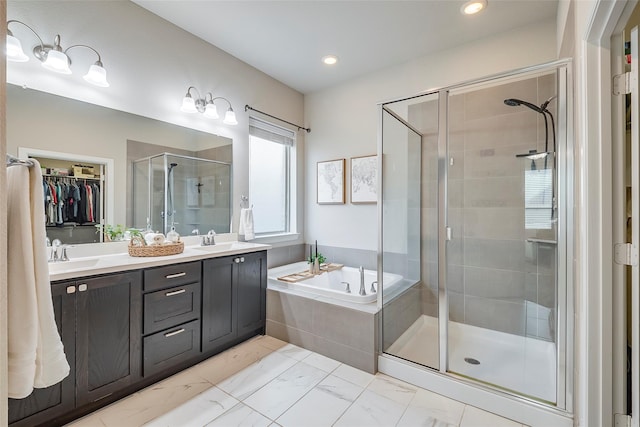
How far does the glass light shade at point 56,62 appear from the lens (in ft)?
5.92

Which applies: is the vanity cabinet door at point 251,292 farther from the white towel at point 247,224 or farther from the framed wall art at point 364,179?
the framed wall art at point 364,179

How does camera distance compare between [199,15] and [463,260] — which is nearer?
[199,15]

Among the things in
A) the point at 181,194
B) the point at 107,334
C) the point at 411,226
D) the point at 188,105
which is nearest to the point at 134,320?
the point at 107,334

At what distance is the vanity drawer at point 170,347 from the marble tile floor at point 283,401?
0.14 m

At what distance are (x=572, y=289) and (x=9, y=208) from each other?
255 cm

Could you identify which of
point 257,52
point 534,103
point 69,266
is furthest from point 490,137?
point 69,266

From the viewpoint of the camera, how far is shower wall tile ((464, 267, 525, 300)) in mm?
2436

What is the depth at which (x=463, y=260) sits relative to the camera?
263 cm

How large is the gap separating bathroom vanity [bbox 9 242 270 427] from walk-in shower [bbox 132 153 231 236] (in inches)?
16.6

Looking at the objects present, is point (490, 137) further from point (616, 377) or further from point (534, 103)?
point (616, 377)

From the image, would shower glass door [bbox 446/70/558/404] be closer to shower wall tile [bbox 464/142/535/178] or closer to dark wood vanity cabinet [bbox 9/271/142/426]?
shower wall tile [bbox 464/142/535/178]

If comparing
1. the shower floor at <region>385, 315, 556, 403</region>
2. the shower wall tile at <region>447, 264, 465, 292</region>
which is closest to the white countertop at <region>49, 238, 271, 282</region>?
the shower floor at <region>385, 315, 556, 403</region>

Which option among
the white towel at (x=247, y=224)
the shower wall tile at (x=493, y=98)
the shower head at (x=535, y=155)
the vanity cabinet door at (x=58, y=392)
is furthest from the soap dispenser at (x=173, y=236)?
the shower head at (x=535, y=155)

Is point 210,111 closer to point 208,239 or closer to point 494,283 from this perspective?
point 208,239
